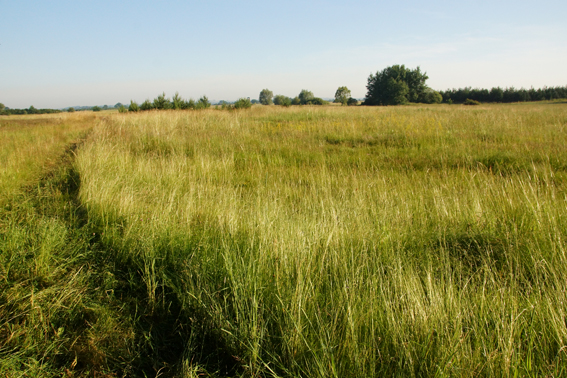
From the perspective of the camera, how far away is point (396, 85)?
62.3 m

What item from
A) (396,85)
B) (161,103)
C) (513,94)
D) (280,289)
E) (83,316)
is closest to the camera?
(280,289)

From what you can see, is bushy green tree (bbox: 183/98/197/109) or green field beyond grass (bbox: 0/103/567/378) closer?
green field beyond grass (bbox: 0/103/567/378)

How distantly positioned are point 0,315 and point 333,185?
394 centimetres

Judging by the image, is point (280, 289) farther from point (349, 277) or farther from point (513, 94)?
point (513, 94)

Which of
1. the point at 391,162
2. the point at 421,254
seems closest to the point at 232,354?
the point at 421,254

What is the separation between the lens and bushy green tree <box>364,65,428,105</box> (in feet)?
206

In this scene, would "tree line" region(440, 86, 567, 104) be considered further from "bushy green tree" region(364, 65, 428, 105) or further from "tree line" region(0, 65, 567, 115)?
"bushy green tree" region(364, 65, 428, 105)

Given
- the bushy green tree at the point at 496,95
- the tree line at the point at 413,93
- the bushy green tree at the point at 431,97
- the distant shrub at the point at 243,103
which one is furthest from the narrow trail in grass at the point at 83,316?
the bushy green tree at the point at 431,97

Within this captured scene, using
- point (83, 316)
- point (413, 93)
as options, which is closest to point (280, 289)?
point (83, 316)

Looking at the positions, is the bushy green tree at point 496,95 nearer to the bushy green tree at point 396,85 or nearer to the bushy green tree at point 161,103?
the bushy green tree at point 396,85

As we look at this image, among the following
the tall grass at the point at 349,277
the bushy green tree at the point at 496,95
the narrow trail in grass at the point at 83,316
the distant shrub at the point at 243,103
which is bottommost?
the narrow trail in grass at the point at 83,316

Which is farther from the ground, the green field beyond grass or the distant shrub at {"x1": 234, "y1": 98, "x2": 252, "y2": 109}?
the distant shrub at {"x1": 234, "y1": 98, "x2": 252, "y2": 109}

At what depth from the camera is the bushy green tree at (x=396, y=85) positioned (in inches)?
2478

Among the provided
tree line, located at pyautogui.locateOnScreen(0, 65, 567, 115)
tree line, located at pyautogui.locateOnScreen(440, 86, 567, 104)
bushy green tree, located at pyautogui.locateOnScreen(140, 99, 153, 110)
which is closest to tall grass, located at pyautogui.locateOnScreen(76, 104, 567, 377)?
bushy green tree, located at pyautogui.locateOnScreen(140, 99, 153, 110)
